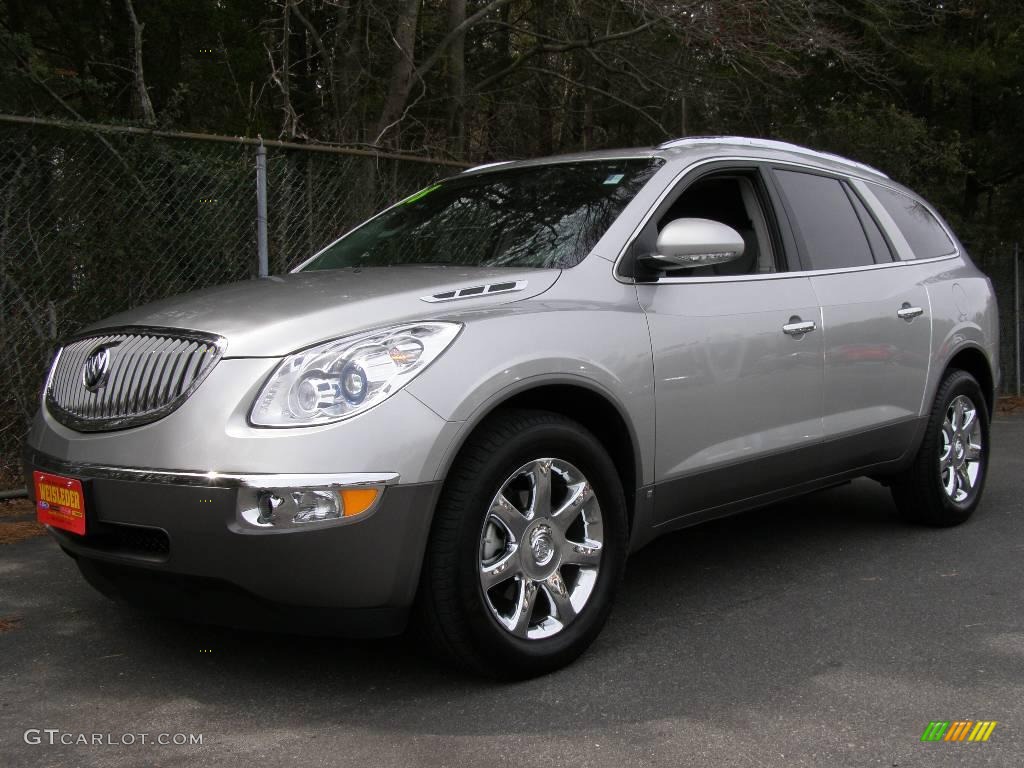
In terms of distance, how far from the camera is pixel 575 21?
11898mm

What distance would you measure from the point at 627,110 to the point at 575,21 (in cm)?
250

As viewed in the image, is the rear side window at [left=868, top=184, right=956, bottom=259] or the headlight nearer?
the headlight

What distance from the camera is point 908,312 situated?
514cm

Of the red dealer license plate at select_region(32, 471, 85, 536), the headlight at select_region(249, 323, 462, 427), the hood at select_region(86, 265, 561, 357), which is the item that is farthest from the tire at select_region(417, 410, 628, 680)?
the red dealer license plate at select_region(32, 471, 85, 536)

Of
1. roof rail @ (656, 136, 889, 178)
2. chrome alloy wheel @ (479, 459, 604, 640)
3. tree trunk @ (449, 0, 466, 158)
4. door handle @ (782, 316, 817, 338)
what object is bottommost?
chrome alloy wheel @ (479, 459, 604, 640)

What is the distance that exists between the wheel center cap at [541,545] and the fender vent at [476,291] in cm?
77

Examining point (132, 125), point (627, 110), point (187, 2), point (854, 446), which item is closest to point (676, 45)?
point (627, 110)

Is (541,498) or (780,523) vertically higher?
(541,498)

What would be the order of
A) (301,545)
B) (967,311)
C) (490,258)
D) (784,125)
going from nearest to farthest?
(301,545)
(490,258)
(967,311)
(784,125)

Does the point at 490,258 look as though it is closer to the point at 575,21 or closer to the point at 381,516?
the point at 381,516

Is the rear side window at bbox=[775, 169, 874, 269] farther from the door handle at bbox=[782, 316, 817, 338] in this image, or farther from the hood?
the hood

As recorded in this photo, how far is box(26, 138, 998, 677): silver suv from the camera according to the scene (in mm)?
3027

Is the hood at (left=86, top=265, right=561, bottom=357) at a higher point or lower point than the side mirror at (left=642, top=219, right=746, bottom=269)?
lower

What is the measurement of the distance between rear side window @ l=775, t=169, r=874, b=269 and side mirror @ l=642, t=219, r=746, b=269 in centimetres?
92
